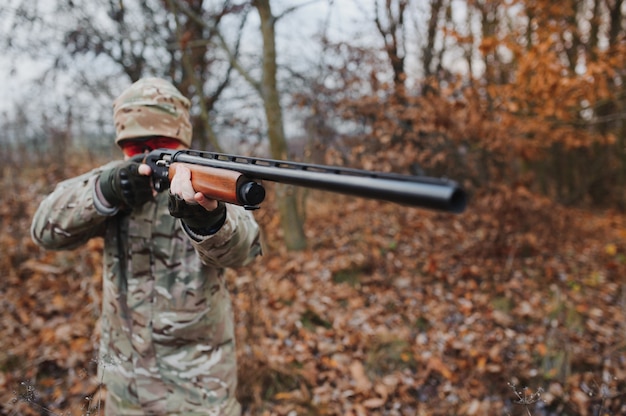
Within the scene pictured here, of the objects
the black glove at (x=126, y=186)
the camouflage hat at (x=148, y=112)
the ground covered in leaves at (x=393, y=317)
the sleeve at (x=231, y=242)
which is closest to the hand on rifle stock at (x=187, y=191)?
the sleeve at (x=231, y=242)

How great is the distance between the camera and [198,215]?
159 centimetres

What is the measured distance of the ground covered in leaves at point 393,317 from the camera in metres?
3.69

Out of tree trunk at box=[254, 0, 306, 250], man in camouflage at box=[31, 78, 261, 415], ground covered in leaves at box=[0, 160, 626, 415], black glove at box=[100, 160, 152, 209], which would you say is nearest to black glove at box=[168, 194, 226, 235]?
man in camouflage at box=[31, 78, 261, 415]

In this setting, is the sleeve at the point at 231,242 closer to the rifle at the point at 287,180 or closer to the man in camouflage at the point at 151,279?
the man in camouflage at the point at 151,279

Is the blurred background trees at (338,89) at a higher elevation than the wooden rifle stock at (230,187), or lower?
higher

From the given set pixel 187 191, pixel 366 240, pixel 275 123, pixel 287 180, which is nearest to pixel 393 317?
pixel 366 240

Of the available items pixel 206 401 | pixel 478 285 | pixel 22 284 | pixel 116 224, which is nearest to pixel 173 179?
pixel 116 224

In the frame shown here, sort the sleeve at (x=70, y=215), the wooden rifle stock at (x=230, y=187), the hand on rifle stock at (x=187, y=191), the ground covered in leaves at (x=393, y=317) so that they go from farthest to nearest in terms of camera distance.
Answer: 1. the ground covered in leaves at (x=393, y=317)
2. the sleeve at (x=70, y=215)
3. the hand on rifle stock at (x=187, y=191)
4. the wooden rifle stock at (x=230, y=187)

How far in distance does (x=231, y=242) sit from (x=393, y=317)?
3864mm

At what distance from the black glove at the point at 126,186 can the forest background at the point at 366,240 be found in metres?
0.96

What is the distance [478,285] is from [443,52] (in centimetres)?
669

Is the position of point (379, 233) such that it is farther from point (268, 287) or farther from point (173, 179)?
point (173, 179)

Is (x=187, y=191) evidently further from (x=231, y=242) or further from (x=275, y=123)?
(x=275, y=123)

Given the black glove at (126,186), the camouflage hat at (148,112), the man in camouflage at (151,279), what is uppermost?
the camouflage hat at (148,112)
